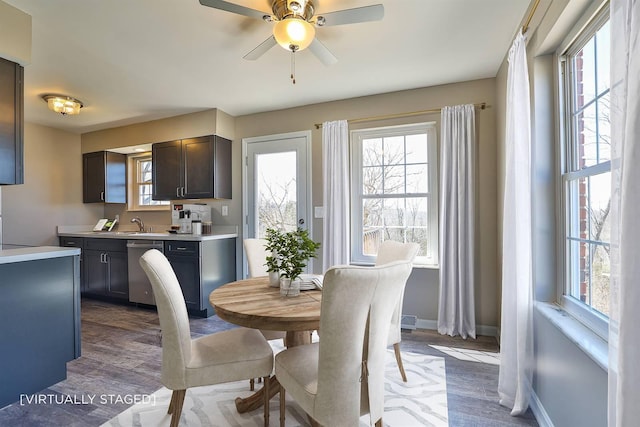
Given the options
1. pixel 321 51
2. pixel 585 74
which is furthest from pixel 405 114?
pixel 585 74

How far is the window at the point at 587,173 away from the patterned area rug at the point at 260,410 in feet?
3.21

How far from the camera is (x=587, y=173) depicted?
1500 millimetres

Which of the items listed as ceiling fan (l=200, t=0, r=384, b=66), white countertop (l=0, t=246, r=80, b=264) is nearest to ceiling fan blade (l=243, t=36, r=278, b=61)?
ceiling fan (l=200, t=0, r=384, b=66)

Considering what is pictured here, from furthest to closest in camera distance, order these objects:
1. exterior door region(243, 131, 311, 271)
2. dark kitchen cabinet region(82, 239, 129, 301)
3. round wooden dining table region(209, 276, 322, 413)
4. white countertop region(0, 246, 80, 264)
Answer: dark kitchen cabinet region(82, 239, 129, 301), exterior door region(243, 131, 311, 271), white countertop region(0, 246, 80, 264), round wooden dining table region(209, 276, 322, 413)

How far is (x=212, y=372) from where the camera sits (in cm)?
151

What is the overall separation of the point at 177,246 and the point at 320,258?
1696 millimetres

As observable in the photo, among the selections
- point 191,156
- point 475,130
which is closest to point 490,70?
point 475,130

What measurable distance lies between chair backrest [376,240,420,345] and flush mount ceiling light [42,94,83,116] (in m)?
3.68

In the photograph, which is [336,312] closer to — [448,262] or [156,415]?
[156,415]

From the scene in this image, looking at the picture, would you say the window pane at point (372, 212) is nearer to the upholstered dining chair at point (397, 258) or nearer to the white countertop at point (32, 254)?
the upholstered dining chair at point (397, 258)

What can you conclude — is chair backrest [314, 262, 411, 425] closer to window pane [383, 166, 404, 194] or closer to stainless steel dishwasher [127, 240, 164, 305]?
window pane [383, 166, 404, 194]

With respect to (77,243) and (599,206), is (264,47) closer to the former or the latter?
(599,206)

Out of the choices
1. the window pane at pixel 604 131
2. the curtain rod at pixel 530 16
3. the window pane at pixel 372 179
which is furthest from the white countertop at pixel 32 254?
the curtain rod at pixel 530 16

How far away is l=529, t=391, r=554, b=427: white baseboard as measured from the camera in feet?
5.40
